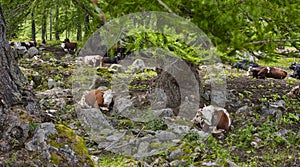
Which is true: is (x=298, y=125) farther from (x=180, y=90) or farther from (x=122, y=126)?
(x=122, y=126)

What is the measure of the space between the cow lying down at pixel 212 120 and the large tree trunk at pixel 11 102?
2.89 m

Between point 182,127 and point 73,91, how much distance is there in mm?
3637

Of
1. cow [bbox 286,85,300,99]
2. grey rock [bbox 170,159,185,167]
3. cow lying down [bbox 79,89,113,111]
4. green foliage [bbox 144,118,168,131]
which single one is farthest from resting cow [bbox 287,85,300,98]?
grey rock [bbox 170,159,185,167]

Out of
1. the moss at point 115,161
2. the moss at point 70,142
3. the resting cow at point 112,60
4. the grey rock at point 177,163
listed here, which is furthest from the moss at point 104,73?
the moss at point 70,142

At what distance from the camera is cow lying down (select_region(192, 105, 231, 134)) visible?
19.8 feet

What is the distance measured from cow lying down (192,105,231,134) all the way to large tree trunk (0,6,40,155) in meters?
2.89

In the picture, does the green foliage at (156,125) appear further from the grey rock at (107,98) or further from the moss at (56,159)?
the moss at (56,159)

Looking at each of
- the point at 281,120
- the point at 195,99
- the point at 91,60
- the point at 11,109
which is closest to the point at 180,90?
the point at 195,99

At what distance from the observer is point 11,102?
4125 mm

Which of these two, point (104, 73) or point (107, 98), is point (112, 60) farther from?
point (107, 98)

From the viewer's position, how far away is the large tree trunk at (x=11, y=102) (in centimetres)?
370

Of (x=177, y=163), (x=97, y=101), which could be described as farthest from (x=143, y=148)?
(x=97, y=101)

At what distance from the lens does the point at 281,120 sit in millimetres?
6512

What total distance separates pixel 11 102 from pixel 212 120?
11.1 ft
